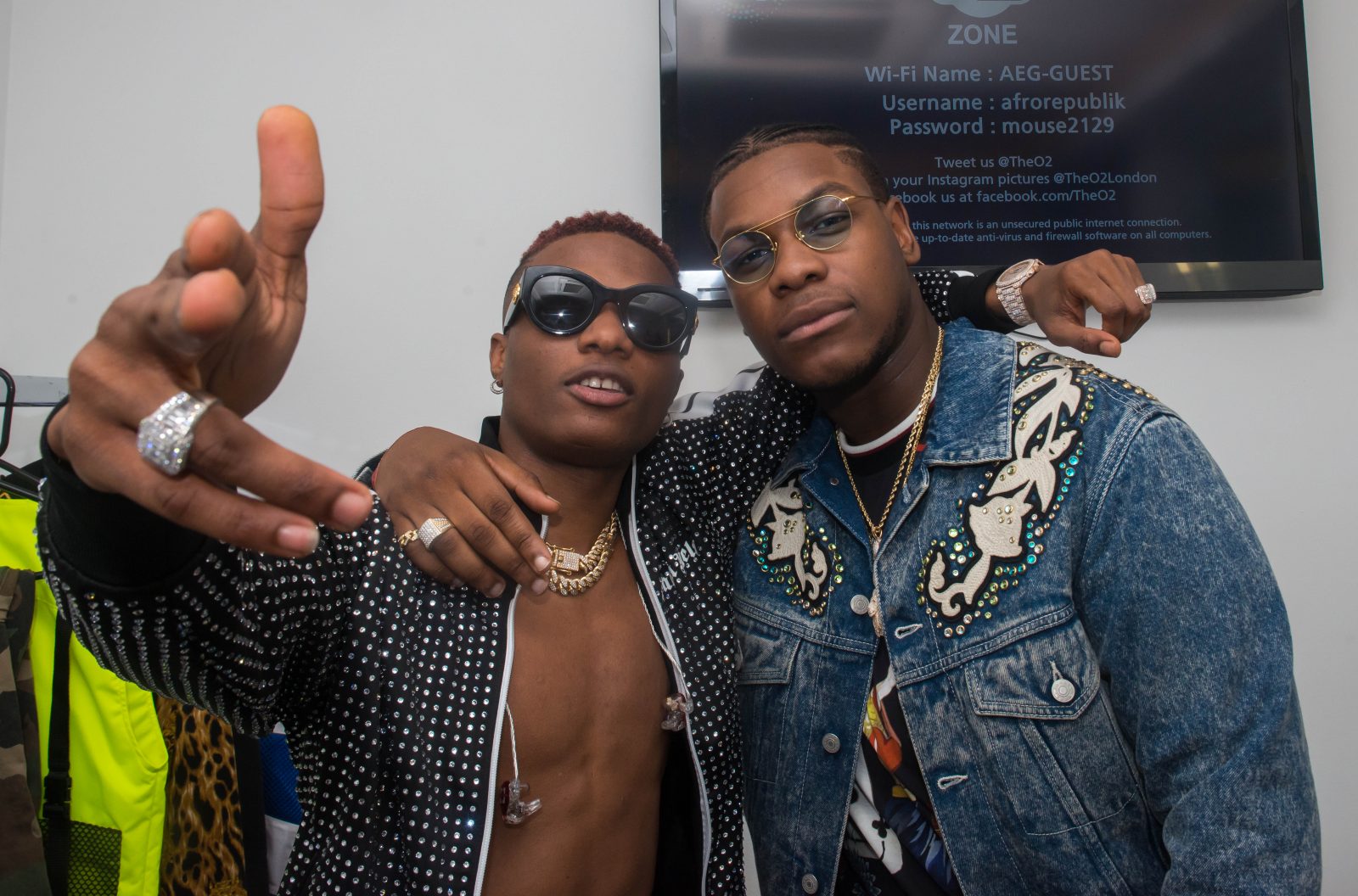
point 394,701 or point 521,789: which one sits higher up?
point 394,701

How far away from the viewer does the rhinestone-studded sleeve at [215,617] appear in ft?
2.75

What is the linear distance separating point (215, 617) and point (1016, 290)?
1.55 metres

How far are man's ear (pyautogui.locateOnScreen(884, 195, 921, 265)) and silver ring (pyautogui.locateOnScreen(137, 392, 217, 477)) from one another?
4.82 feet

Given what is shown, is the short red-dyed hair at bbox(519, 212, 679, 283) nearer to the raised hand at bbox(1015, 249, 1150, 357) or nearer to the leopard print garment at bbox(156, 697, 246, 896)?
the raised hand at bbox(1015, 249, 1150, 357)

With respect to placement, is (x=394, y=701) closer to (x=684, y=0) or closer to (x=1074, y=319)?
(x=1074, y=319)

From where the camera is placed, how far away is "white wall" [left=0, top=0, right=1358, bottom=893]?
8.20ft

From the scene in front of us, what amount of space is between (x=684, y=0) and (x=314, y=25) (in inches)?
45.1

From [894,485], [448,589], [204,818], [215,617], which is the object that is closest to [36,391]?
[204,818]

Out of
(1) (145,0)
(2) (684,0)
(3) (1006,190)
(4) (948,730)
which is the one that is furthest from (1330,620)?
(1) (145,0)

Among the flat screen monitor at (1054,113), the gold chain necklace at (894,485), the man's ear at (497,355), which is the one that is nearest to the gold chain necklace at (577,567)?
the man's ear at (497,355)

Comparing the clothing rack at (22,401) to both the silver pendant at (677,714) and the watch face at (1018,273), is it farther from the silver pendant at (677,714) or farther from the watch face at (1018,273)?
the watch face at (1018,273)

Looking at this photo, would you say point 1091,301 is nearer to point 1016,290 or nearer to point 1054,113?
point 1016,290

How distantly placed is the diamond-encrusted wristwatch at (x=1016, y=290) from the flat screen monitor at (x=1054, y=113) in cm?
74

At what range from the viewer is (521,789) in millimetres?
1322
